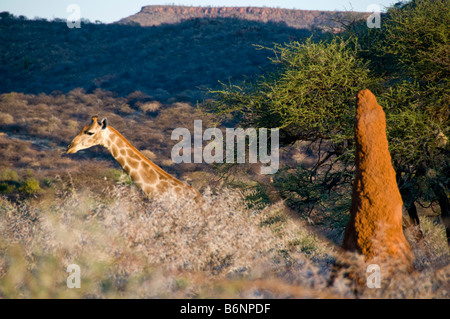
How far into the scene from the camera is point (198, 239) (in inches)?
258

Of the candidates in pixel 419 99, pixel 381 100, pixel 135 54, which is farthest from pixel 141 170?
pixel 135 54

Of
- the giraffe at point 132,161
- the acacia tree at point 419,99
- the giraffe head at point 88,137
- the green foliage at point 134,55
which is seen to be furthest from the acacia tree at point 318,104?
the green foliage at point 134,55

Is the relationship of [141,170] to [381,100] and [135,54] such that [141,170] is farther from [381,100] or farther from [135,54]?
[135,54]

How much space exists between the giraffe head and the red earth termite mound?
6.09m

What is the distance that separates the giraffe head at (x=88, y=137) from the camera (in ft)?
33.3

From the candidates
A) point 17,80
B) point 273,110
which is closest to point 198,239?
point 273,110

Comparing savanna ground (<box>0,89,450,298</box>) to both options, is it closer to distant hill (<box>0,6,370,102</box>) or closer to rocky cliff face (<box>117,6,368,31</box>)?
distant hill (<box>0,6,370,102</box>)

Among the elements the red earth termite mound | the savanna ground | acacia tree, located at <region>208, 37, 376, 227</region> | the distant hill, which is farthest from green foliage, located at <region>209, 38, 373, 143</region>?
the distant hill

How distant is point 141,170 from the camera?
994 centimetres

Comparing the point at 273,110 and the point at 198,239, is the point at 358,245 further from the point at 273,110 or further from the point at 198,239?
the point at 273,110

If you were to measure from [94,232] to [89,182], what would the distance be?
50.6 ft

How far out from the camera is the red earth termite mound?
602cm

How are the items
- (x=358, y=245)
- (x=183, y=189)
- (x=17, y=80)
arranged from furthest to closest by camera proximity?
(x=17, y=80) → (x=183, y=189) → (x=358, y=245)

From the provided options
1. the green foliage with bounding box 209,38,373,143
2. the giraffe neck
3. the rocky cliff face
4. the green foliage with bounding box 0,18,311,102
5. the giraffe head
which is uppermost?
the rocky cliff face
